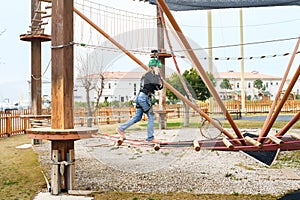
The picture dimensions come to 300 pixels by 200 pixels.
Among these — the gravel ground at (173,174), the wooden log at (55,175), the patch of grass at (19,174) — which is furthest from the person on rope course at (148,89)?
the patch of grass at (19,174)

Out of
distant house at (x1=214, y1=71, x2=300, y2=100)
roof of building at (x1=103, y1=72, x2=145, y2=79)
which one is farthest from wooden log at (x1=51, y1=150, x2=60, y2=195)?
distant house at (x1=214, y1=71, x2=300, y2=100)

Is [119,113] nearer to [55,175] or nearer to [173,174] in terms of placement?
[55,175]

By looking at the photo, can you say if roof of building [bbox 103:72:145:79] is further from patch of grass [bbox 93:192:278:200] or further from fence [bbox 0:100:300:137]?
patch of grass [bbox 93:192:278:200]

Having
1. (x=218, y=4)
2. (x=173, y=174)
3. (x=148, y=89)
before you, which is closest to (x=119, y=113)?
(x=148, y=89)

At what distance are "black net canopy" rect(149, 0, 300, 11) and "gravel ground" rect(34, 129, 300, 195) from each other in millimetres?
4081

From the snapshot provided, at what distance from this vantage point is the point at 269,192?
15.9 feet

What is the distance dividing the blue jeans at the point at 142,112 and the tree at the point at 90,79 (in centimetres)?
63

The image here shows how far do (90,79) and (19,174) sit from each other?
2.19m

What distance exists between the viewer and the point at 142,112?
13.9 feet

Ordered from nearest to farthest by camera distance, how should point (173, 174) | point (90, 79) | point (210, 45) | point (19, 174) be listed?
point (90, 79) < point (210, 45) < point (173, 174) < point (19, 174)

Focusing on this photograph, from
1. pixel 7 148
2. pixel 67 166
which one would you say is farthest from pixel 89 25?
pixel 7 148

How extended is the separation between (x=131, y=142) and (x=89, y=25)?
7.19ft

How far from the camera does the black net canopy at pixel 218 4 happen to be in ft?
29.8

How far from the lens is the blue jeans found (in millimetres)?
4121
